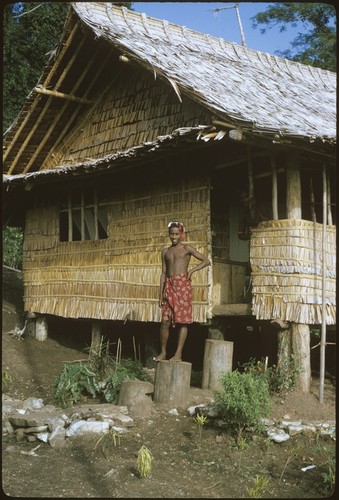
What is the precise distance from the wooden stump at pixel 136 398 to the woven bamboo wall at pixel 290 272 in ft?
5.68

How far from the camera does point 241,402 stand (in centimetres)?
584

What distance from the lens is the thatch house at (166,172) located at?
728 cm

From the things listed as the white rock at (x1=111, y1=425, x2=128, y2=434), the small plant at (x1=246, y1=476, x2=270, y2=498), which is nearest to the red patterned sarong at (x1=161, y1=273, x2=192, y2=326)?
the white rock at (x1=111, y1=425, x2=128, y2=434)

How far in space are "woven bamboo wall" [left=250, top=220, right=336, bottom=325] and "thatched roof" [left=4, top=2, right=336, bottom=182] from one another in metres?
1.12

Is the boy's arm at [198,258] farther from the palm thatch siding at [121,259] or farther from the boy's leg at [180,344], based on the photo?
the boy's leg at [180,344]

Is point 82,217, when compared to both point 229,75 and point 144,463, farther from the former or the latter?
point 144,463

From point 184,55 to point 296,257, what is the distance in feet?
15.0

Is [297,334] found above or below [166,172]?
Result: below

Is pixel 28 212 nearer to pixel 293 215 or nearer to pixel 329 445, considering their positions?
pixel 293 215

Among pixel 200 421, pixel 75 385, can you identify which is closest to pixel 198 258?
pixel 200 421

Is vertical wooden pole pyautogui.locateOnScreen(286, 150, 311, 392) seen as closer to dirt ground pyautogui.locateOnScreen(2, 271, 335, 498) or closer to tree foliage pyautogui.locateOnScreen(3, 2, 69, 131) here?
dirt ground pyautogui.locateOnScreen(2, 271, 335, 498)

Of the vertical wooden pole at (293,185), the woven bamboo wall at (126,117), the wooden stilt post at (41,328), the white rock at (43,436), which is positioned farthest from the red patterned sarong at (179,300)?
the wooden stilt post at (41,328)

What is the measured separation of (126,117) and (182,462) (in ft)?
21.8

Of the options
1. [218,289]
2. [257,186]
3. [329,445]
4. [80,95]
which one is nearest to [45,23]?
[80,95]
